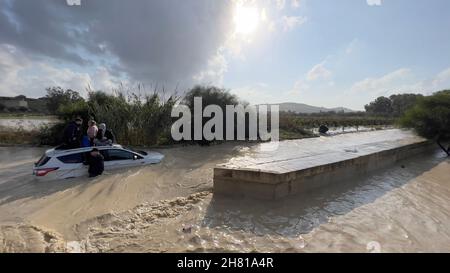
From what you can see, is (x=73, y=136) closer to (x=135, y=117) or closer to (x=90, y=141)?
(x=90, y=141)

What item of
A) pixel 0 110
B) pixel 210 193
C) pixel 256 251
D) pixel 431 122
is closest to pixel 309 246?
pixel 256 251

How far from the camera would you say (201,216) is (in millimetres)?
6320

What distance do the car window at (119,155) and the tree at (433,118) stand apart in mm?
17126

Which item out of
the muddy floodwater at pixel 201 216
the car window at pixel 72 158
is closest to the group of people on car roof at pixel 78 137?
the car window at pixel 72 158

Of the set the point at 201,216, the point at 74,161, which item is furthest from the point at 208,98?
the point at 201,216

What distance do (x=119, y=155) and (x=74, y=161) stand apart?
1.39 m

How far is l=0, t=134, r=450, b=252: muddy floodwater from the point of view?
16.6 ft

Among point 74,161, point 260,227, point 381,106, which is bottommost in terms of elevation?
point 260,227

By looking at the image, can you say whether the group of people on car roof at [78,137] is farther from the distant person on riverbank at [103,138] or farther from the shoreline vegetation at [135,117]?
the shoreline vegetation at [135,117]

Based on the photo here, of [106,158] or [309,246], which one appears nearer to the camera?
[309,246]

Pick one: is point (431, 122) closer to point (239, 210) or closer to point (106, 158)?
point (239, 210)
